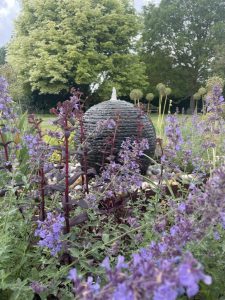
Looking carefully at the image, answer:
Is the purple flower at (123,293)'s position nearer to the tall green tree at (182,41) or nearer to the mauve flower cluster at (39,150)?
the mauve flower cluster at (39,150)

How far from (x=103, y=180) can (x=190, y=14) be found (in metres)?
33.1

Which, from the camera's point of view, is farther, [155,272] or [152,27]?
[152,27]

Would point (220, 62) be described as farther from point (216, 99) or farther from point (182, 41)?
point (216, 99)

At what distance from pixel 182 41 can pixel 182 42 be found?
0.25 feet

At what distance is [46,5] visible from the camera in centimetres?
2889

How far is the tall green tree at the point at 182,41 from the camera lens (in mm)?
32188

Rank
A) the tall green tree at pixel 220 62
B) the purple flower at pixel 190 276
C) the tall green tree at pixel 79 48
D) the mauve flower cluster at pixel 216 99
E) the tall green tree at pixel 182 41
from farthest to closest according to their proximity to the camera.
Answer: the tall green tree at pixel 182 41 → the tall green tree at pixel 79 48 → the tall green tree at pixel 220 62 → the mauve flower cluster at pixel 216 99 → the purple flower at pixel 190 276

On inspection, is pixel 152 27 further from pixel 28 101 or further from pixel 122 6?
pixel 28 101

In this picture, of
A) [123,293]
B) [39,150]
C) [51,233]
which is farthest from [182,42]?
[123,293]

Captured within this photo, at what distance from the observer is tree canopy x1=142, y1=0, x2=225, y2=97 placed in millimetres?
32188

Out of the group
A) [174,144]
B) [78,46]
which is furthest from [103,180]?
[78,46]

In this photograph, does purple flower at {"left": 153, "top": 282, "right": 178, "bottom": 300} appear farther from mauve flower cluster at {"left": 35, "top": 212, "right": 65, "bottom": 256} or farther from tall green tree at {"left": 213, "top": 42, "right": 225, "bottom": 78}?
tall green tree at {"left": 213, "top": 42, "right": 225, "bottom": 78}

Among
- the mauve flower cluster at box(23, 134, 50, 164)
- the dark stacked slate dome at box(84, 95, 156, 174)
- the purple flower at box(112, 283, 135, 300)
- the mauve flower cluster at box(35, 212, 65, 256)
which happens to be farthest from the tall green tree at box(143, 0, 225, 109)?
the purple flower at box(112, 283, 135, 300)

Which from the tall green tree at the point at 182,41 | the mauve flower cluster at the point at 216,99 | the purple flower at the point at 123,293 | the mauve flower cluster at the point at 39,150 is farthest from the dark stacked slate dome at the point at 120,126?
the tall green tree at the point at 182,41
